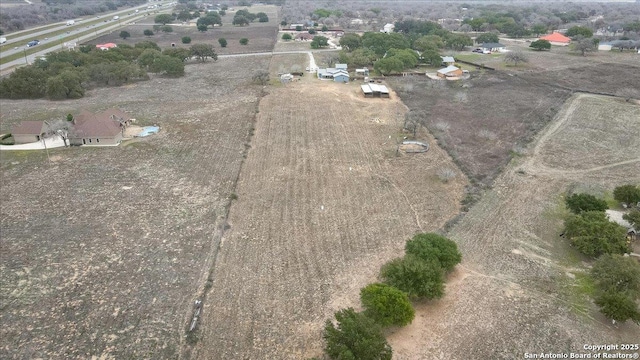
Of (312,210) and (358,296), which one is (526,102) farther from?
(358,296)

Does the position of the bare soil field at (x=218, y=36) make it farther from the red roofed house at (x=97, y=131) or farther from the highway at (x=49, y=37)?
the red roofed house at (x=97, y=131)

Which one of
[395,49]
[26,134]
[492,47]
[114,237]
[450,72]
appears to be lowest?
[114,237]

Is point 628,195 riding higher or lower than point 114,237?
higher

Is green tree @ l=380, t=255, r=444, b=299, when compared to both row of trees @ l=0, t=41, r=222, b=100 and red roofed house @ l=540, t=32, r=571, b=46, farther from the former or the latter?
red roofed house @ l=540, t=32, r=571, b=46

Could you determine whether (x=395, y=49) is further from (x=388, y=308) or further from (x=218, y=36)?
(x=388, y=308)

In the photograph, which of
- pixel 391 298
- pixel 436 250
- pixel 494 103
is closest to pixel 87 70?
pixel 494 103

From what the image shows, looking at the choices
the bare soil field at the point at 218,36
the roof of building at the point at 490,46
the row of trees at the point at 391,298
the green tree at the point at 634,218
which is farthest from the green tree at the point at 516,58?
the row of trees at the point at 391,298

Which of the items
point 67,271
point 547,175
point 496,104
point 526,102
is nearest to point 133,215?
point 67,271
